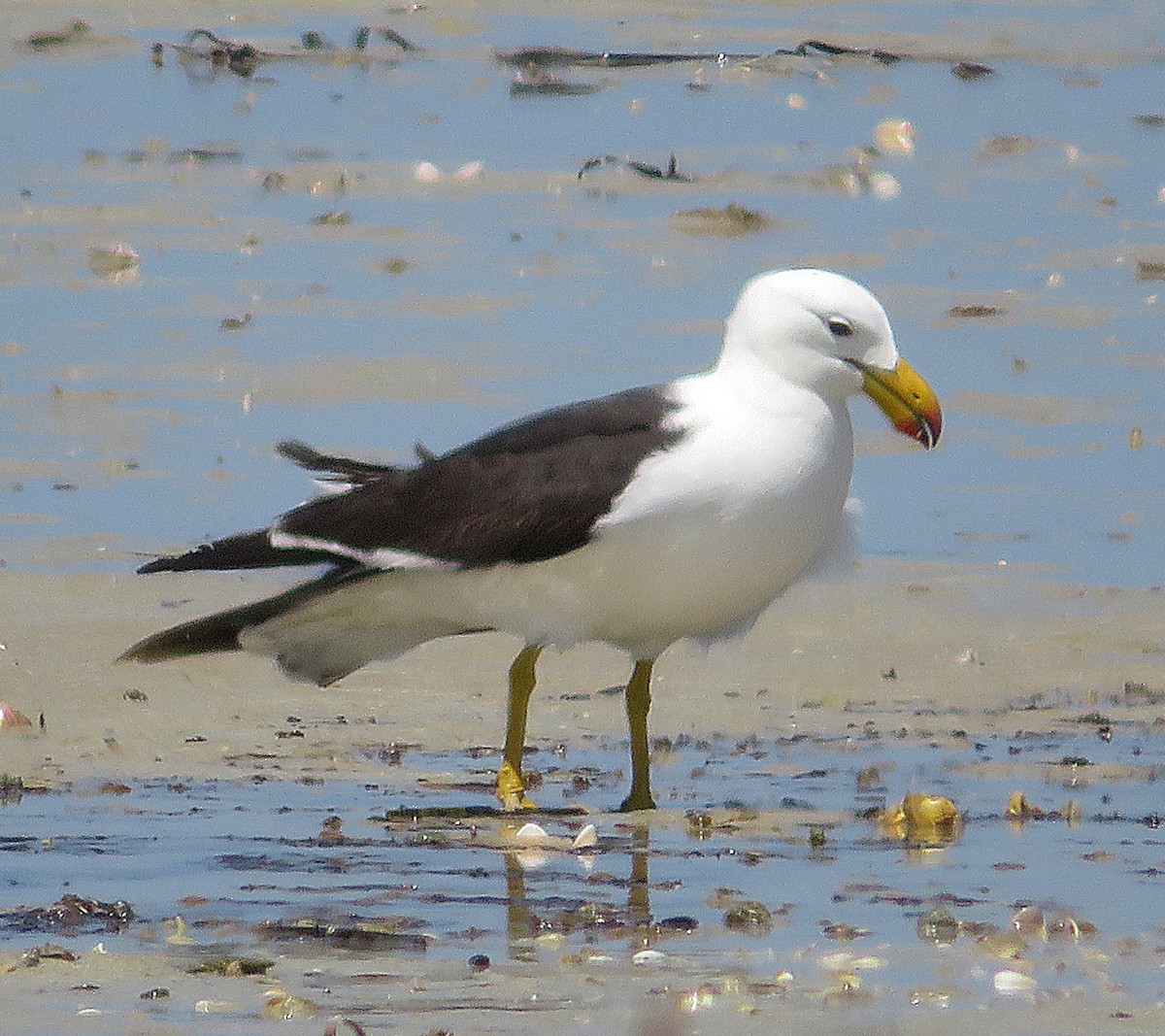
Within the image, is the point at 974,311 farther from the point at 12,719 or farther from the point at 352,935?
the point at 352,935

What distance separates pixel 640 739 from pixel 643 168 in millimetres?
8070

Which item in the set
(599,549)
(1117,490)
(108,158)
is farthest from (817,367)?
(108,158)

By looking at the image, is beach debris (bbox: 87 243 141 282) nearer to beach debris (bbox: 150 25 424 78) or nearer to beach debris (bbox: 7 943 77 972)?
beach debris (bbox: 150 25 424 78)

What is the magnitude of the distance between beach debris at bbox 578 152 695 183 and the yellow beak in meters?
7.72

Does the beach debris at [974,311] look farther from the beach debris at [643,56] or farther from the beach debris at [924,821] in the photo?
the beach debris at [924,821]

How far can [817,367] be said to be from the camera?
282 inches

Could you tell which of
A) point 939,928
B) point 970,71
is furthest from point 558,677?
point 970,71

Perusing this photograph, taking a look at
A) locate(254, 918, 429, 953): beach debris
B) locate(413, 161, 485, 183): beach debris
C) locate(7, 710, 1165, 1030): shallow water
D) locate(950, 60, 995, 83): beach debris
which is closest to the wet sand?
locate(7, 710, 1165, 1030): shallow water

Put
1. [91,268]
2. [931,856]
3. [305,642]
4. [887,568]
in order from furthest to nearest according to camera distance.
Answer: [91,268] → [887,568] → [305,642] → [931,856]

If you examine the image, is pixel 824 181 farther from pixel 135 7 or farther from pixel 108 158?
pixel 135 7

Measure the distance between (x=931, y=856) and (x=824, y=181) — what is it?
8833mm

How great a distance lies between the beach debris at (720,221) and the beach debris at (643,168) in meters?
0.61

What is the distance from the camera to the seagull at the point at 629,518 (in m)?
7.01

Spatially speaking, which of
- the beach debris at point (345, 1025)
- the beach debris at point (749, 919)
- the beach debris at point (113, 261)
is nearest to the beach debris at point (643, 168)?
the beach debris at point (113, 261)
